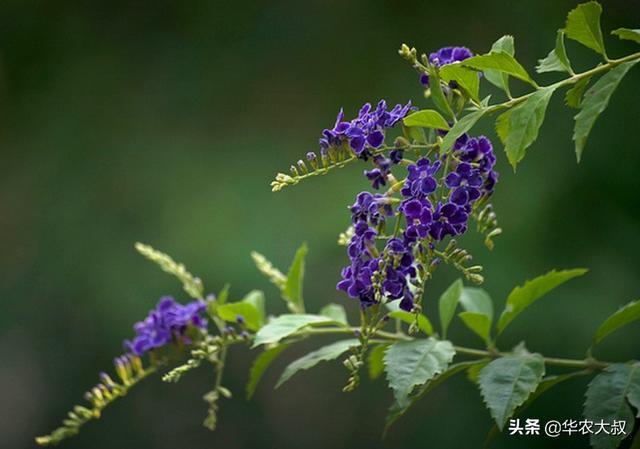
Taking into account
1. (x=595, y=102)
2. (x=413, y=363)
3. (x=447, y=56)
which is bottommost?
(x=413, y=363)

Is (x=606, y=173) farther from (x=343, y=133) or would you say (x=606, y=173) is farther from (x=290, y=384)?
(x=343, y=133)

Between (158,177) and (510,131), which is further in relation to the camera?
(158,177)

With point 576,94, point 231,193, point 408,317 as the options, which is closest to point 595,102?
point 576,94

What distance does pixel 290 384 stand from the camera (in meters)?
3.97

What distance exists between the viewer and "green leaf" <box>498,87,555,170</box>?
0.92m

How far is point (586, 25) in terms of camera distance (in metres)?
0.97

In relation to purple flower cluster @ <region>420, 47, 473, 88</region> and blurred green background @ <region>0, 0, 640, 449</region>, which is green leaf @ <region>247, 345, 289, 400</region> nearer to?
purple flower cluster @ <region>420, 47, 473, 88</region>

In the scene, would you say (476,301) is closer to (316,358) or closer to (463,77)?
(316,358)

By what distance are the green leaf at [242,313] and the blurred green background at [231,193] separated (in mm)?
1936

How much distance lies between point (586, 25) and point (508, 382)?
0.43 meters

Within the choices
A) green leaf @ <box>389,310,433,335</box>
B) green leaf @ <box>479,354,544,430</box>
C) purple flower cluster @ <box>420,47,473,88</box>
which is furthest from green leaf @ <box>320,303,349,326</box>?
purple flower cluster @ <box>420,47,473,88</box>

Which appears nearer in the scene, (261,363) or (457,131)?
(457,131)

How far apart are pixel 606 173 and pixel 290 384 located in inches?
68.2

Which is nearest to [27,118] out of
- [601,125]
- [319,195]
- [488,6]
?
[319,195]
